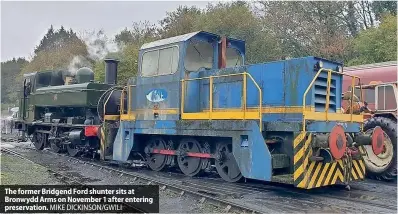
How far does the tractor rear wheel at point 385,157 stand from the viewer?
10.0 meters

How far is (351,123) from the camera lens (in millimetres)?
8750

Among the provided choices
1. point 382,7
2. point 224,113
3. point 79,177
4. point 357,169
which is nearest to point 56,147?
point 79,177

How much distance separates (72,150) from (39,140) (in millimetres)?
3069

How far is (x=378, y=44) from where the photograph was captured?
19.7 meters

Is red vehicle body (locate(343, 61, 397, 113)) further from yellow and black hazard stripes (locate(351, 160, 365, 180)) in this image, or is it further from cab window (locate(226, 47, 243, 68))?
cab window (locate(226, 47, 243, 68))

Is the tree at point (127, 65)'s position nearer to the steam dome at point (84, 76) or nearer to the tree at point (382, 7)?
the steam dome at point (84, 76)

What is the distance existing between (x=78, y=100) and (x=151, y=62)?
4652 millimetres

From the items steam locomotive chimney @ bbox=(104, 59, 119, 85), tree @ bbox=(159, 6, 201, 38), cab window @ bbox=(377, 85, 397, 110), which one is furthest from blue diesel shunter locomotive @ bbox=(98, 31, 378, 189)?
tree @ bbox=(159, 6, 201, 38)

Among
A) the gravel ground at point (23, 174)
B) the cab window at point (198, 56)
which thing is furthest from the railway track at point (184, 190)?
the cab window at point (198, 56)

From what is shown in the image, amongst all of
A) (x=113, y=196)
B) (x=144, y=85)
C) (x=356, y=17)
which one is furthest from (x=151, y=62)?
(x=356, y=17)

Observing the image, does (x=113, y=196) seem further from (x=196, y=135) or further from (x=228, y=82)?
(x=228, y=82)

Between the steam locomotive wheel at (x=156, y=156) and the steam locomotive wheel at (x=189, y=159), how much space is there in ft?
2.26

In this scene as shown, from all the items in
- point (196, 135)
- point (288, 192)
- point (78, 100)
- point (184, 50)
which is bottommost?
point (288, 192)

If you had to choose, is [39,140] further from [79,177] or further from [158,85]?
[158,85]
